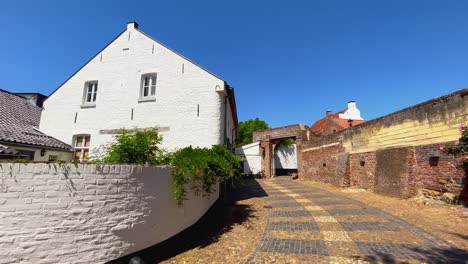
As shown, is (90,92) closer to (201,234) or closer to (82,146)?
(82,146)

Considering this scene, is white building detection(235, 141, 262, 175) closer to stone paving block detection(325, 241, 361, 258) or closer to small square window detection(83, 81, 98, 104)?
small square window detection(83, 81, 98, 104)

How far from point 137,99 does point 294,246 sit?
30.2ft

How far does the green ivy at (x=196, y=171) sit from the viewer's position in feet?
18.2

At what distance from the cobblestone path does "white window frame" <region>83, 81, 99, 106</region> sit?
10.2 m

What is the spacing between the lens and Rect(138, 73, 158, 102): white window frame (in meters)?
11.2

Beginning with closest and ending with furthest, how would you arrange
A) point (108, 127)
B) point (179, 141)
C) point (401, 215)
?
point (401, 215) → point (179, 141) → point (108, 127)

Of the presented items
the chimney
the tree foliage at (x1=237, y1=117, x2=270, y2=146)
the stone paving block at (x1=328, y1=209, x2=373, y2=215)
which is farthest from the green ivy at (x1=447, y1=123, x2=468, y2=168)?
the tree foliage at (x1=237, y1=117, x2=270, y2=146)

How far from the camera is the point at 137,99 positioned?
11.0 meters

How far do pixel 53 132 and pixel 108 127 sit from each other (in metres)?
3.07

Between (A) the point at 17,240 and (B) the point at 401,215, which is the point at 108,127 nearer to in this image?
(A) the point at 17,240

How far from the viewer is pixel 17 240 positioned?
11.8 feet

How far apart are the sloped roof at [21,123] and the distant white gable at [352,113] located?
29702 mm

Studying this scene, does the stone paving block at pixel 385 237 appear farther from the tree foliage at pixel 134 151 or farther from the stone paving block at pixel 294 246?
the tree foliage at pixel 134 151

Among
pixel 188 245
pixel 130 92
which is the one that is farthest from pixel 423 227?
pixel 130 92
